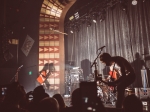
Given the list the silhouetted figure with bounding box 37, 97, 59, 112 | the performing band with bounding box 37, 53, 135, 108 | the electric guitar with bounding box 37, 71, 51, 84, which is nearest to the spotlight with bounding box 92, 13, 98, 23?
the electric guitar with bounding box 37, 71, 51, 84

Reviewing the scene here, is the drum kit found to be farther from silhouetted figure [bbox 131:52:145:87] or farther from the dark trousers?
the dark trousers

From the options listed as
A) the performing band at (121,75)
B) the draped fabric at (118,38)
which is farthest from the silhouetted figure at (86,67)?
the performing band at (121,75)

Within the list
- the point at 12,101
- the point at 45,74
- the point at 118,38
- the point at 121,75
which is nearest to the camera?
the point at 12,101

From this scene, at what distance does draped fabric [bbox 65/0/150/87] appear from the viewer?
8.50 meters

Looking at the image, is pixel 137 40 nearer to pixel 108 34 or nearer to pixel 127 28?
pixel 127 28

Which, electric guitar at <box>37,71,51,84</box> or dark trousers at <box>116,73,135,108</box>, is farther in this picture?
electric guitar at <box>37,71,51,84</box>

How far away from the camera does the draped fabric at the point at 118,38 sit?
8500mm

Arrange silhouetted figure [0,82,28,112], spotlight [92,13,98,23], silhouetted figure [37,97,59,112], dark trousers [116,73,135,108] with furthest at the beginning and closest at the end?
1. spotlight [92,13,98,23]
2. dark trousers [116,73,135,108]
3. silhouetted figure [0,82,28,112]
4. silhouetted figure [37,97,59,112]

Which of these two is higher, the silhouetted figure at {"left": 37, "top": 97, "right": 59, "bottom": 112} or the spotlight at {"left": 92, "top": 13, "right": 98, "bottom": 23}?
the spotlight at {"left": 92, "top": 13, "right": 98, "bottom": 23}

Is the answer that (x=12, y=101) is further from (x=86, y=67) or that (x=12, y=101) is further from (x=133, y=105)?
(x=86, y=67)

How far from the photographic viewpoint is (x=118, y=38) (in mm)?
9945

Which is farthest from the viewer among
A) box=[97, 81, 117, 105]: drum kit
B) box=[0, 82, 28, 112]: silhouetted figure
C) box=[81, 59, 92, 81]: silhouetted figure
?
box=[81, 59, 92, 81]: silhouetted figure

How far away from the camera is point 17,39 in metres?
12.3

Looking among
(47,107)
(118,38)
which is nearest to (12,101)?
(47,107)
